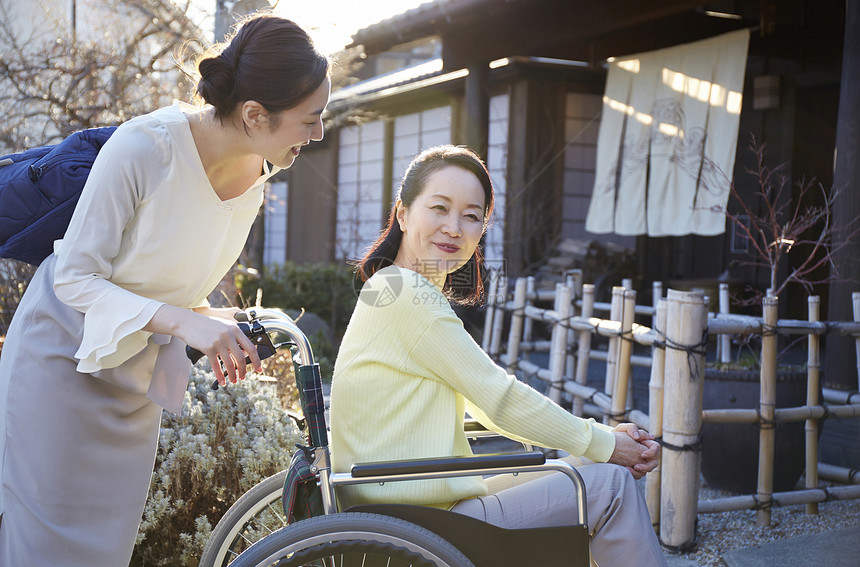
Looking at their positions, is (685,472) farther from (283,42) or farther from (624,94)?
(624,94)

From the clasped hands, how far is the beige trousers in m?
0.07

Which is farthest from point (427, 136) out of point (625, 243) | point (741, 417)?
point (741, 417)

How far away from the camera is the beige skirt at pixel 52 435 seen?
62.7 inches

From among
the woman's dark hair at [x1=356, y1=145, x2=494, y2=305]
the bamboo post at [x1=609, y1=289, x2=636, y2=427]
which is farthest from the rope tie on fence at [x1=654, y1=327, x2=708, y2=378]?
the woman's dark hair at [x1=356, y1=145, x2=494, y2=305]

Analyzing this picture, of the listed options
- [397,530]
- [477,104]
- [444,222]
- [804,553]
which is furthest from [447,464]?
[477,104]

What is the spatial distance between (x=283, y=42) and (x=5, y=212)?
0.73 metres

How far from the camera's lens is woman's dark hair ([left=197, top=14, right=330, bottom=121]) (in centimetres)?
160

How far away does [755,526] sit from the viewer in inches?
123

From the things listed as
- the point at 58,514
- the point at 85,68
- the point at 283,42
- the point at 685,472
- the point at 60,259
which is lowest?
the point at 685,472

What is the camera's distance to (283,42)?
1.61 meters

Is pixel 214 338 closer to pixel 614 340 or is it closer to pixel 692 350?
pixel 692 350

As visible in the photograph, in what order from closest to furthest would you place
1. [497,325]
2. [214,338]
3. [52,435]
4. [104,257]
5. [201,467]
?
[214,338] < [104,257] < [52,435] < [201,467] < [497,325]

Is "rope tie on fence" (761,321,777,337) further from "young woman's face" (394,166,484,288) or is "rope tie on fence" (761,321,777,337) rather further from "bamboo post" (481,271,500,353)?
"bamboo post" (481,271,500,353)

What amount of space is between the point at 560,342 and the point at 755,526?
150 cm
